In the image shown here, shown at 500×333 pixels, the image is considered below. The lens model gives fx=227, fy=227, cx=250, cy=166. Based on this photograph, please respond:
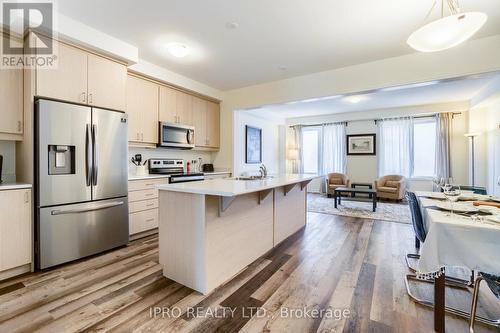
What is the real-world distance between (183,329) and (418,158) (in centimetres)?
730

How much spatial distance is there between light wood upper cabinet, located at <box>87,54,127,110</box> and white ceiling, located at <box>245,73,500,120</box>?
270 centimetres

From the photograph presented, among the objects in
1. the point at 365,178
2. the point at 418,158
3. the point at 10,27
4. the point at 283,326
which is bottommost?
the point at 283,326

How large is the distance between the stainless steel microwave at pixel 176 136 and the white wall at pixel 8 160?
5.73 ft

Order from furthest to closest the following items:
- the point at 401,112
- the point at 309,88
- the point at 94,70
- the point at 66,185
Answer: the point at 401,112, the point at 309,88, the point at 94,70, the point at 66,185

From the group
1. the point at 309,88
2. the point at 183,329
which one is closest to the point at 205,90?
the point at 309,88

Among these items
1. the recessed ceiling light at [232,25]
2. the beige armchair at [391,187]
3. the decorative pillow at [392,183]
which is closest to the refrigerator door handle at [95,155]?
the recessed ceiling light at [232,25]

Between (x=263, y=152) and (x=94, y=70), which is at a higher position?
(x=94, y=70)

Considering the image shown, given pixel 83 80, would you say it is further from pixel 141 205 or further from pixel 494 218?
pixel 494 218

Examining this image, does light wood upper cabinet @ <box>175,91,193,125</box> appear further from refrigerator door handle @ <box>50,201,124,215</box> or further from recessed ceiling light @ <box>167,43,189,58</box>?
refrigerator door handle @ <box>50,201,124,215</box>

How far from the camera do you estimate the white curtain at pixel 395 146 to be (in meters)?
6.47

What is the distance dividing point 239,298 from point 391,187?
5.93 metres

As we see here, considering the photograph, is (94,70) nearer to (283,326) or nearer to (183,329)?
(183,329)

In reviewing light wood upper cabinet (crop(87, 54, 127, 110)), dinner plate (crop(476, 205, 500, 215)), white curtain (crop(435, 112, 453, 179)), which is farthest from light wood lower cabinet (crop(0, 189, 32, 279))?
white curtain (crop(435, 112, 453, 179))

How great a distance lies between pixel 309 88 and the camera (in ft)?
13.3
